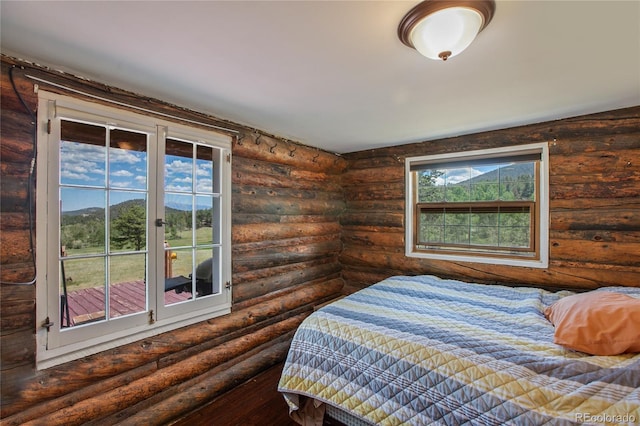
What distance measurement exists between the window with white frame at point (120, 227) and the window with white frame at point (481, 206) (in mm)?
2410

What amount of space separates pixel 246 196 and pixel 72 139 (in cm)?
133

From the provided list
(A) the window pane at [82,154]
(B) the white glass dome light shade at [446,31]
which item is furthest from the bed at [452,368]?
(A) the window pane at [82,154]

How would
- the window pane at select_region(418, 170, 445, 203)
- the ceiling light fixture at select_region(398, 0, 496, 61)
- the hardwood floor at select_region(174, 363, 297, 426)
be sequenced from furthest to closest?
the window pane at select_region(418, 170, 445, 203) < the hardwood floor at select_region(174, 363, 297, 426) < the ceiling light fixture at select_region(398, 0, 496, 61)

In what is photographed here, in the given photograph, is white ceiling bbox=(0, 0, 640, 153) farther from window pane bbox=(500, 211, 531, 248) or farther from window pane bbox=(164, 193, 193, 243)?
window pane bbox=(500, 211, 531, 248)

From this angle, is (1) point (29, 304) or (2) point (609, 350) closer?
(2) point (609, 350)

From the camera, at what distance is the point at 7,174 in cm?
150

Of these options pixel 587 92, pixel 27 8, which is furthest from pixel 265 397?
pixel 587 92

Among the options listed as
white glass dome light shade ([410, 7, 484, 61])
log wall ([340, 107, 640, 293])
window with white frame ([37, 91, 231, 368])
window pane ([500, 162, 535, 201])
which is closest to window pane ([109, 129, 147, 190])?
window with white frame ([37, 91, 231, 368])

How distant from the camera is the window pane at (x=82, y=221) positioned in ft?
5.65

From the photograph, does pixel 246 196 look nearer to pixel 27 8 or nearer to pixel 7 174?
pixel 7 174

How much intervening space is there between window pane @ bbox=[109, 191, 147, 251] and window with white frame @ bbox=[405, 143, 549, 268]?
283 centimetres

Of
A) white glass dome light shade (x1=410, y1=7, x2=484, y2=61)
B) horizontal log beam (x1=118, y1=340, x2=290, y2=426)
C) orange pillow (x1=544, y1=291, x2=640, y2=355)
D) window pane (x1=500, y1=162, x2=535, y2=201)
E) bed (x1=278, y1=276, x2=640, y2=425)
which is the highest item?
white glass dome light shade (x1=410, y1=7, x2=484, y2=61)

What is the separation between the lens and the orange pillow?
1.45 meters

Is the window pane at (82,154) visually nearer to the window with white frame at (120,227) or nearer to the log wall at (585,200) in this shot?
the window with white frame at (120,227)
